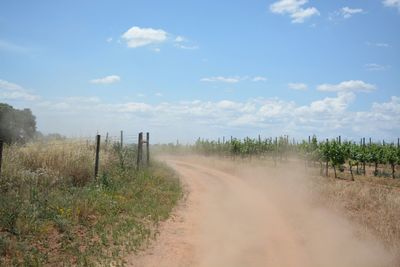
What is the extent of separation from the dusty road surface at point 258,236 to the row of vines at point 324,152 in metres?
18.4

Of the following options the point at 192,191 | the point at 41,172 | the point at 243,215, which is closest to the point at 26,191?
→ the point at 41,172

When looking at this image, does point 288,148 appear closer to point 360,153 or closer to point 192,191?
point 360,153

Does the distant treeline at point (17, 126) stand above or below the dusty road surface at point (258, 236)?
above

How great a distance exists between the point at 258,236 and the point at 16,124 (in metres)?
22.6

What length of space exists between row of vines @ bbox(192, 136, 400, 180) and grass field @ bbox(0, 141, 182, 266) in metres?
21.1

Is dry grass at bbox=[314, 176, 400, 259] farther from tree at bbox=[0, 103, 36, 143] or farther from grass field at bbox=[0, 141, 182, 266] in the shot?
tree at bbox=[0, 103, 36, 143]

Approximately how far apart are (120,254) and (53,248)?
153 cm

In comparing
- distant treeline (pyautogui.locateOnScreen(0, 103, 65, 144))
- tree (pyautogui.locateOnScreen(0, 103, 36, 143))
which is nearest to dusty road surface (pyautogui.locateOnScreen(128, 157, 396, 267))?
distant treeline (pyautogui.locateOnScreen(0, 103, 65, 144))

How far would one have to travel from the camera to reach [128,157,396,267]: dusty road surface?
9914 millimetres

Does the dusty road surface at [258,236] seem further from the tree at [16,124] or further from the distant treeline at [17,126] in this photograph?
the tree at [16,124]

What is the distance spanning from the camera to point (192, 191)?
20219 millimetres

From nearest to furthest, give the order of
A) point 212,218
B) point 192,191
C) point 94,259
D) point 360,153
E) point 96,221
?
point 94,259 < point 96,221 < point 212,218 < point 192,191 < point 360,153

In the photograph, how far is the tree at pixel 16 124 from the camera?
26.6 meters

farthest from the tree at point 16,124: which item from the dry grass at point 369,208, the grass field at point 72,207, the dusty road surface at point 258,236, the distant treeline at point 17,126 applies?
the dry grass at point 369,208
